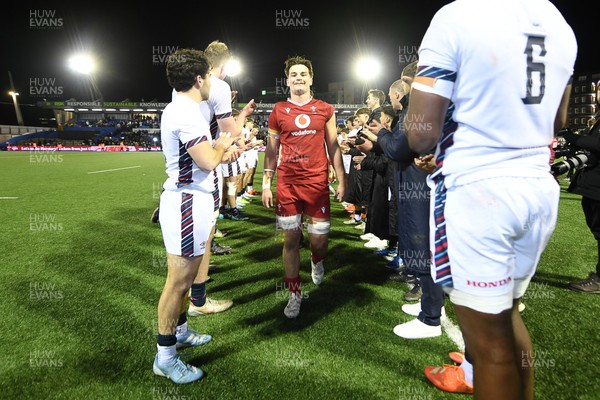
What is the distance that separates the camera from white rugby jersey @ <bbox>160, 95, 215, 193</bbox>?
231 cm

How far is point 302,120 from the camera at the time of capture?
3633mm

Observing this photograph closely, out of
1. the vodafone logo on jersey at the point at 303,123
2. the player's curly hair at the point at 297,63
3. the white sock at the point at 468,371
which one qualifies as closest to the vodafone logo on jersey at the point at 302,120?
the vodafone logo on jersey at the point at 303,123

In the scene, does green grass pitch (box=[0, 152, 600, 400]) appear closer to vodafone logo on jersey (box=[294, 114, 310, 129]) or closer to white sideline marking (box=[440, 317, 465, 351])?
white sideline marking (box=[440, 317, 465, 351])

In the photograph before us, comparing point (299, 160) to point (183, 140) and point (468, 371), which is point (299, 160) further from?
point (468, 371)

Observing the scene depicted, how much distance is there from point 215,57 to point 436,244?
126 inches

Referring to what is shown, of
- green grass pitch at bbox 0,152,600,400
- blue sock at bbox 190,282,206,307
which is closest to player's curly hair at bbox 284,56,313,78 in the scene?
blue sock at bbox 190,282,206,307

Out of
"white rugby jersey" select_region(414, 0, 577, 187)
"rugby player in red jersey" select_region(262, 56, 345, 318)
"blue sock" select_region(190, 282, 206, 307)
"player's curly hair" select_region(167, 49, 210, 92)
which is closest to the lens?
"white rugby jersey" select_region(414, 0, 577, 187)

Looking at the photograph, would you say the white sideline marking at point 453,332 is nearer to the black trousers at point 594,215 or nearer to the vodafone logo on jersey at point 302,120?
the black trousers at point 594,215

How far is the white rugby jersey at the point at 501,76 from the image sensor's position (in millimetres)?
1220

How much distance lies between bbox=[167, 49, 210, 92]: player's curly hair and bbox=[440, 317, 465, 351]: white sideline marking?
9.82ft

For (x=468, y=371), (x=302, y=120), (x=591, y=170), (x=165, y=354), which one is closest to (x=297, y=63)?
(x=302, y=120)

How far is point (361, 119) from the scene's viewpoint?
21.4 feet

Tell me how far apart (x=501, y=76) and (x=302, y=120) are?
8.35 feet

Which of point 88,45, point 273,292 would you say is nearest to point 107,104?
point 88,45
